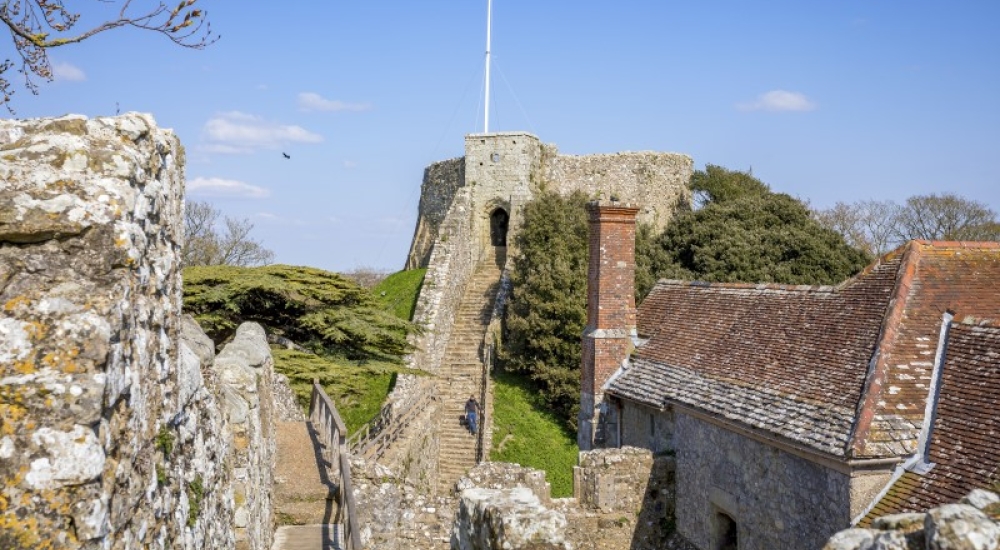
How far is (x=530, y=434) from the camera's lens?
2781cm

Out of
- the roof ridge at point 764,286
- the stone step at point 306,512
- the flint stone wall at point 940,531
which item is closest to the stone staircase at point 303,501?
the stone step at point 306,512

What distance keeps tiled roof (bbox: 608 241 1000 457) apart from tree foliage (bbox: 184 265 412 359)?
457 inches

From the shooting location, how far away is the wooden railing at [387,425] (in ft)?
69.4

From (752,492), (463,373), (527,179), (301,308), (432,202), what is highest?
(527,179)

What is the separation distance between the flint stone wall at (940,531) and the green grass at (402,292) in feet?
100

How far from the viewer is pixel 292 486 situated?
1321cm

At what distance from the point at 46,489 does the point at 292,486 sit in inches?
446

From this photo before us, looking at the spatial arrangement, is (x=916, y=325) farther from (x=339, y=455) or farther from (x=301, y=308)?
(x=301, y=308)

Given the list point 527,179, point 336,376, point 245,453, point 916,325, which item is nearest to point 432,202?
point 527,179

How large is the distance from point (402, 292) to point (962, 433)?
100ft

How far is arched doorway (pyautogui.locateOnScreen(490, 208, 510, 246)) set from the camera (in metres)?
41.7

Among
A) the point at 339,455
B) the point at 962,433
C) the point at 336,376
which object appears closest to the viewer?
the point at 962,433

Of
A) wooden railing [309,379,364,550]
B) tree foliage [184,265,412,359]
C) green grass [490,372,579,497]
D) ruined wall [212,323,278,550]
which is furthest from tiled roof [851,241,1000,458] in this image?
tree foliage [184,265,412,359]

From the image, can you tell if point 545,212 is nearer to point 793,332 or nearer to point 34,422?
point 793,332
